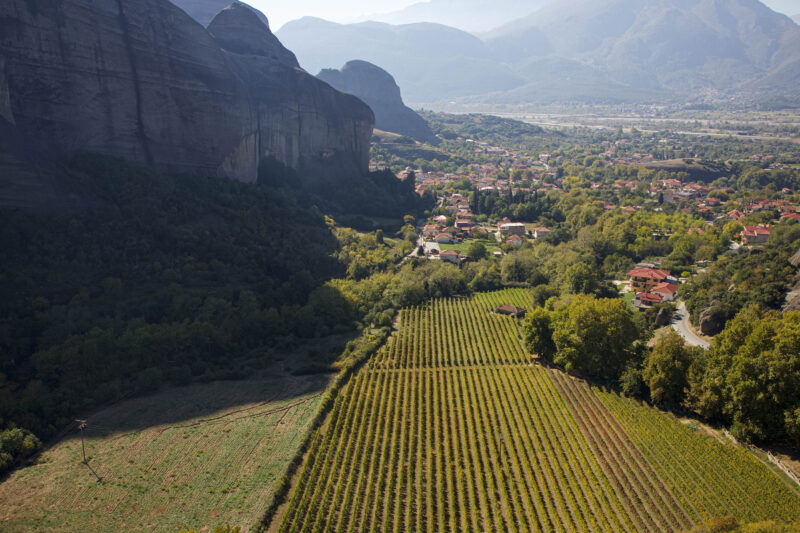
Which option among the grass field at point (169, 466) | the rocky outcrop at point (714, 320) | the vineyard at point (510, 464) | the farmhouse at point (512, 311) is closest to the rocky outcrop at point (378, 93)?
the farmhouse at point (512, 311)

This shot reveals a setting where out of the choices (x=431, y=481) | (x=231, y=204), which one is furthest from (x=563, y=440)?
(x=231, y=204)

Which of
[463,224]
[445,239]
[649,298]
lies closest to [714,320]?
[649,298]

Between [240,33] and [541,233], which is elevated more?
[240,33]

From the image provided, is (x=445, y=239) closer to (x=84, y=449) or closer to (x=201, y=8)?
(x=84, y=449)

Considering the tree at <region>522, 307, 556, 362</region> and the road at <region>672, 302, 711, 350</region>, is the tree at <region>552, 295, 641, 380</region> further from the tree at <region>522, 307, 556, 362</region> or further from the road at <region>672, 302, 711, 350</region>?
the road at <region>672, 302, 711, 350</region>

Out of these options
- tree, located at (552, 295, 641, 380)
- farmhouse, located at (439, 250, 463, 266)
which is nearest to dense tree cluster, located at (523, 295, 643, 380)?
tree, located at (552, 295, 641, 380)

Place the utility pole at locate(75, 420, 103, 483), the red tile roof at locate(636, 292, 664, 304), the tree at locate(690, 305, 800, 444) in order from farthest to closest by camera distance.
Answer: the red tile roof at locate(636, 292, 664, 304) < the tree at locate(690, 305, 800, 444) < the utility pole at locate(75, 420, 103, 483)
